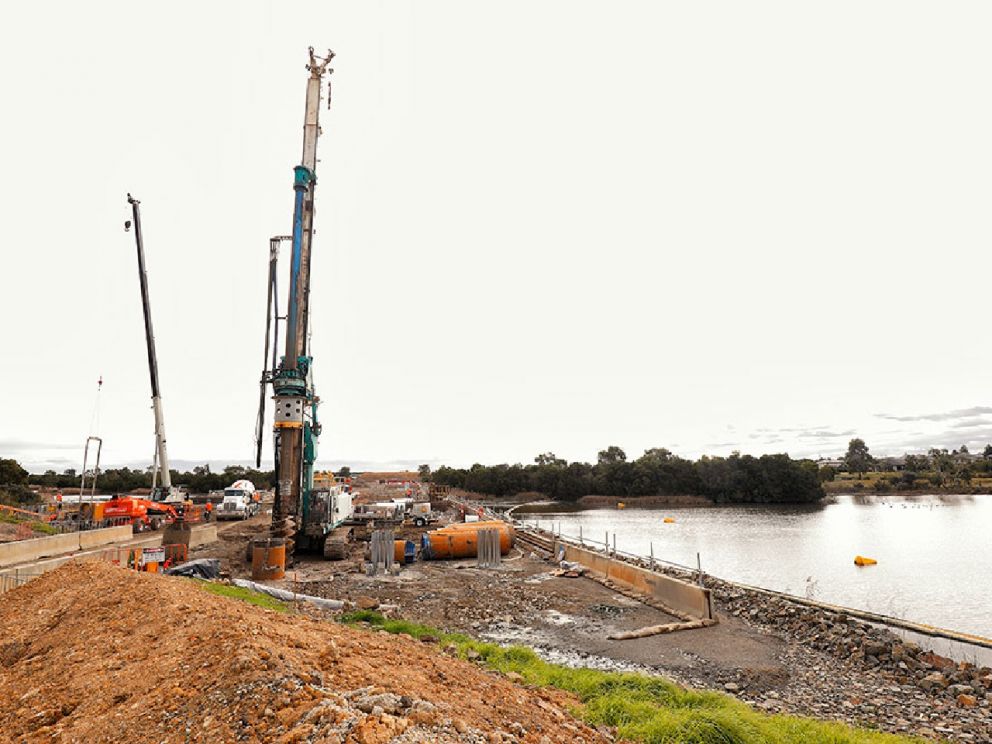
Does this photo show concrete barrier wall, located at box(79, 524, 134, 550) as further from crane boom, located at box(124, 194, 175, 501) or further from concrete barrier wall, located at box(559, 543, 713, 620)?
concrete barrier wall, located at box(559, 543, 713, 620)

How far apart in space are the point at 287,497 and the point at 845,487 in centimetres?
13215

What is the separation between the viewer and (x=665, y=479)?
107812 mm

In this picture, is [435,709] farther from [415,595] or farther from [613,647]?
[415,595]

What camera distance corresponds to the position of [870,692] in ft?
36.9

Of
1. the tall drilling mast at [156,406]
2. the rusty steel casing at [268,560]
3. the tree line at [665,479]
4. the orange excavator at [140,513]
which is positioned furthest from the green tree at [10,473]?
the tree line at [665,479]

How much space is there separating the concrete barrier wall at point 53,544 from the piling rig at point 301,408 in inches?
326

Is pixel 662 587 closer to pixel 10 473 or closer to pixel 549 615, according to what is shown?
pixel 549 615

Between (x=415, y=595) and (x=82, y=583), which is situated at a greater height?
(x=82, y=583)

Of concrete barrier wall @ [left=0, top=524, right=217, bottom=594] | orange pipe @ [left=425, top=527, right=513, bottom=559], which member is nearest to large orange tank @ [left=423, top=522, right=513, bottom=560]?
orange pipe @ [left=425, top=527, right=513, bottom=559]

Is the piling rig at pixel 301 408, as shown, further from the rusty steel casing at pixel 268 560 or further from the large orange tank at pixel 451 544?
the large orange tank at pixel 451 544

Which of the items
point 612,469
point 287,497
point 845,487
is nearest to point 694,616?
point 287,497

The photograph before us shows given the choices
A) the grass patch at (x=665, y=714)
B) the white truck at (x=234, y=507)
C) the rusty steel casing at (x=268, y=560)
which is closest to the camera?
the grass patch at (x=665, y=714)

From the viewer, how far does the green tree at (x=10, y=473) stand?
51.9 meters

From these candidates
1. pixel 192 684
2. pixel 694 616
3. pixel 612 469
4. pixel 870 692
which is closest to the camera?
pixel 192 684
